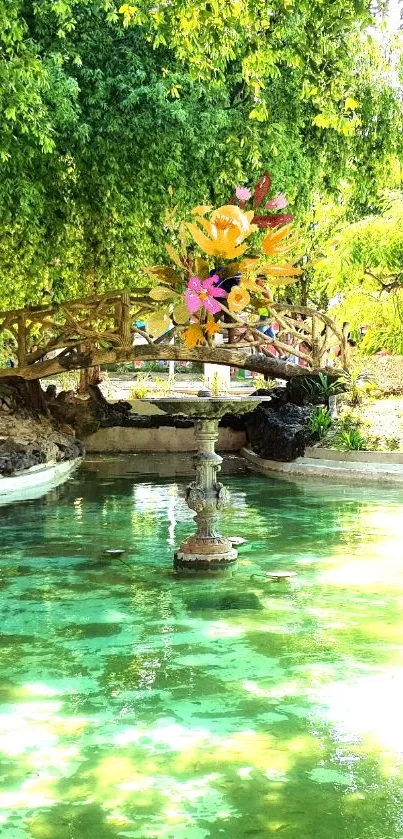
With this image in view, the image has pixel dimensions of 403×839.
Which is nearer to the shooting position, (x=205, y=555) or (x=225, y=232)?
(x=205, y=555)

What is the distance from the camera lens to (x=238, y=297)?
17.0 m

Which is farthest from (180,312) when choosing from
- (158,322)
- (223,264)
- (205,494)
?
(205,494)

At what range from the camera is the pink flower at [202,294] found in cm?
1541

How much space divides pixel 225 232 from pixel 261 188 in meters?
1.93

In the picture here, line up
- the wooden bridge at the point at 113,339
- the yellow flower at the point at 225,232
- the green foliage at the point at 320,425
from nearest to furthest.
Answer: the yellow flower at the point at 225,232
the green foliage at the point at 320,425
the wooden bridge at the point at 113,339

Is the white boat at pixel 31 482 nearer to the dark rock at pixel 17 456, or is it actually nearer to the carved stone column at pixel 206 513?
the dark rock at pixel 17 456

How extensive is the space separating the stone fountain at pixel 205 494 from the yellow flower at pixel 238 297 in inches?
270

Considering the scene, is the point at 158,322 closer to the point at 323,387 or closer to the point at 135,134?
the point at 135,134

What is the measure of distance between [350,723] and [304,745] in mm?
434

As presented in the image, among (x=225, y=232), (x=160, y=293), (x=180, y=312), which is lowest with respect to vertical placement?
(x=180, y=312)

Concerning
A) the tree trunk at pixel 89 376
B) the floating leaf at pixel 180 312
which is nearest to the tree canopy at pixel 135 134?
the floating leaf at pixel 180 312

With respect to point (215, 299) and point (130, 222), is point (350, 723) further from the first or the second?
point (130, 222)

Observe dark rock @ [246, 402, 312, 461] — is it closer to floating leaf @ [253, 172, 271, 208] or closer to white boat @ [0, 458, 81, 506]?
white boat @ [0, 458, 81, 506]

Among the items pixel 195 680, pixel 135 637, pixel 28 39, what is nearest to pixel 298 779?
pixel 195 680
